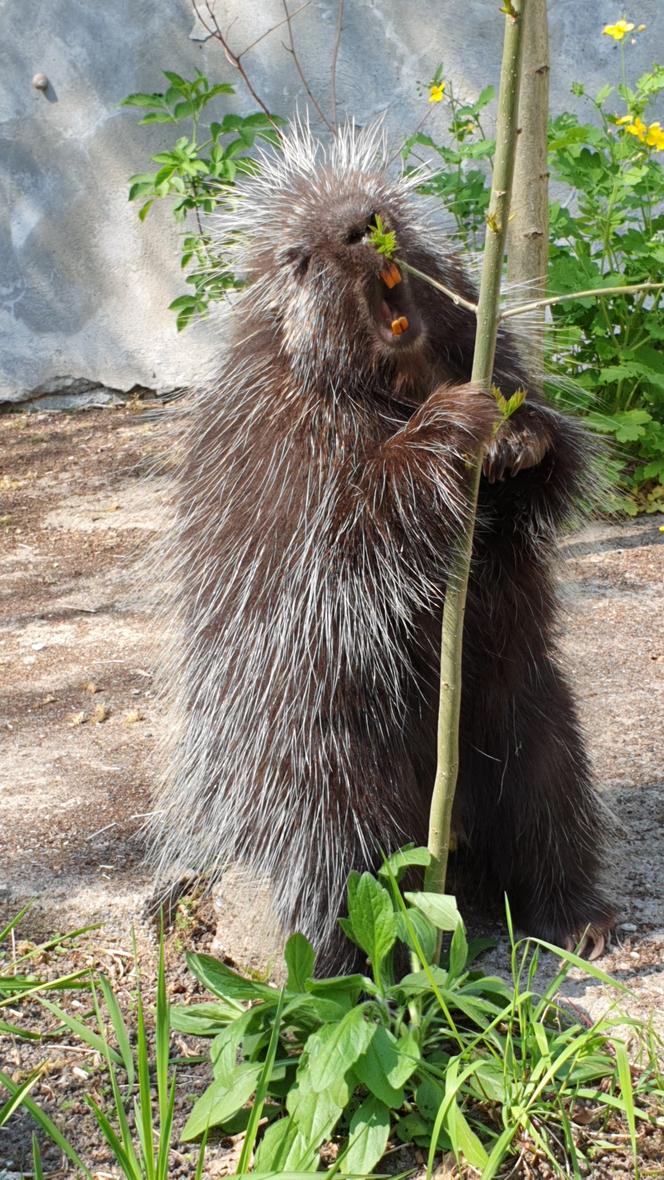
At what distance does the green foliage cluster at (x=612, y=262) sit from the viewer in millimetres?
4426

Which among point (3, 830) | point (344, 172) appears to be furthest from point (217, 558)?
point (3, 830)

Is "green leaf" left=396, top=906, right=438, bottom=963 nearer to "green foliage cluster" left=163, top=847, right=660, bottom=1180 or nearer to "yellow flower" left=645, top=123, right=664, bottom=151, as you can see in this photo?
"green foliage cluster" left=163, top=847, right=660, bottom=1180

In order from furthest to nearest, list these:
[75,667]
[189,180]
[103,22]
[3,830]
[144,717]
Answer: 1. [103,22]
2. [189,180]
3. [75,667]
4. [144,717]
5. [3,830]

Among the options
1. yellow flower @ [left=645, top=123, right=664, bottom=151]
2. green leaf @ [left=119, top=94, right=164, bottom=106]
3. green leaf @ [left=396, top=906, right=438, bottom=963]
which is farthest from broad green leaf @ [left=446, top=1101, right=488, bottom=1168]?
green leaf @ [left=119, top=94, right=164, bottom=106]

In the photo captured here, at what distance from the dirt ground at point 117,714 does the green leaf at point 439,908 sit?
47 centimetres

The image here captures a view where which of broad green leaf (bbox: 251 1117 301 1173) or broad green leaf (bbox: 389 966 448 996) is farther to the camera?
broad green leaf (bbox: 389 966 448 996)

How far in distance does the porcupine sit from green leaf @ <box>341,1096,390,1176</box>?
18.6 inches

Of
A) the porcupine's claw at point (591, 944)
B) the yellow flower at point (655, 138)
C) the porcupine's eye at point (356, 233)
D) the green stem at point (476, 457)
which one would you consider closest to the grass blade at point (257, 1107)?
the green stem at point (476, 457)

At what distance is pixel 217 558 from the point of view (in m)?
2.36

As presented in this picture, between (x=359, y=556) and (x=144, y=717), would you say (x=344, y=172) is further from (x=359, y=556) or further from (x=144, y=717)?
(x=144, y=717)

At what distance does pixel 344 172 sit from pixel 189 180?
262cm

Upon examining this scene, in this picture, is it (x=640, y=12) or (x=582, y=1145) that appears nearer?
(x=582, y=1145)

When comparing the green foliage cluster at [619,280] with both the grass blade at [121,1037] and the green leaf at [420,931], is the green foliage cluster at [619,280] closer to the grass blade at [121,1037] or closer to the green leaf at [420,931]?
the green leaf at [420,931]

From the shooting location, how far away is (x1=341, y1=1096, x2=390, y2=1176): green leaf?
5.55ft
